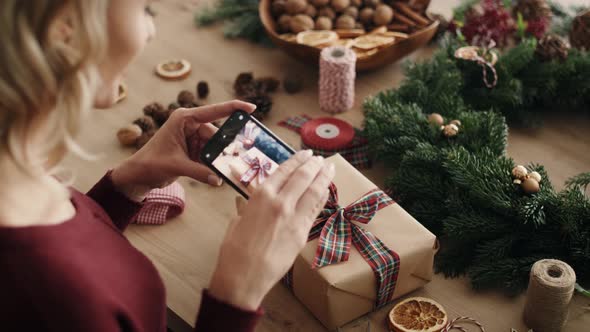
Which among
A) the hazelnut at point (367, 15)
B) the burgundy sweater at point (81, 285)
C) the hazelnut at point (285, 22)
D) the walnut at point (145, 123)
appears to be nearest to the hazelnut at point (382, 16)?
the hazelnut at point (367, 15)

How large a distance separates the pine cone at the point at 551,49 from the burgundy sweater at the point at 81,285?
3.32 ft

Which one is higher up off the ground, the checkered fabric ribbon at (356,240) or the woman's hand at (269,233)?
the woman's hand at (269,233)

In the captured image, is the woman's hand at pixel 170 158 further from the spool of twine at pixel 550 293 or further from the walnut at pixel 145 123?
the spool of twine at pixel 550 293

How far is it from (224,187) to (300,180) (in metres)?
0.46

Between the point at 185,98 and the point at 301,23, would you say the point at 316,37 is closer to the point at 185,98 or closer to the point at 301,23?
the point at 301,23

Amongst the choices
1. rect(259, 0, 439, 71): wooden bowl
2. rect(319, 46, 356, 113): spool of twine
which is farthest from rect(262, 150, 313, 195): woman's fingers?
rect(259, 0, 439, 71): wooden bowl

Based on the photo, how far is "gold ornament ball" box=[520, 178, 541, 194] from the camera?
1.09 meters

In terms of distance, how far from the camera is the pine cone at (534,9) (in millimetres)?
1684

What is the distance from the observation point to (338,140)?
134cm

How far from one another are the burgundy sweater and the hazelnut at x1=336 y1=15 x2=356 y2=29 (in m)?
0.99

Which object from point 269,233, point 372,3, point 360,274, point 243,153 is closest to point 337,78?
point 372,3

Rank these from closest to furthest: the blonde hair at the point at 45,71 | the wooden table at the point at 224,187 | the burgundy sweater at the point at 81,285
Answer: the blonde hair at the point at 45,71
the burgundy sweater at the point at 81,285
the wooden table at the point at 224,187

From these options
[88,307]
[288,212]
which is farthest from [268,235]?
[88,307]

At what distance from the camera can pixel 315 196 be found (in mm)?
881
